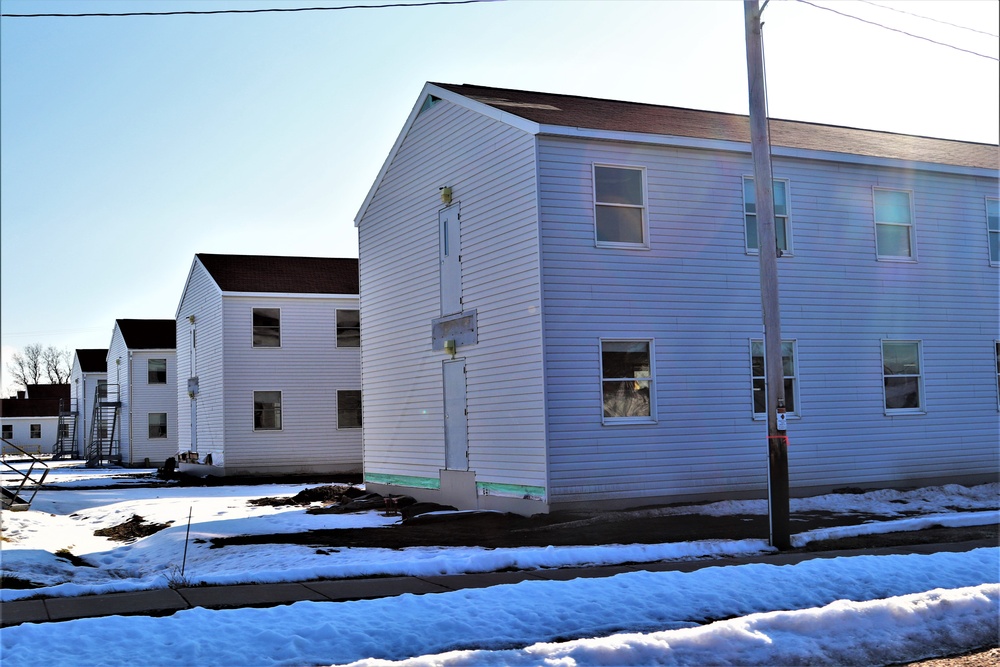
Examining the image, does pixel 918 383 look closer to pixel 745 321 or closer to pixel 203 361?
pixel 745 321

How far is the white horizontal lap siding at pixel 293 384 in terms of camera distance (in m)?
34.2

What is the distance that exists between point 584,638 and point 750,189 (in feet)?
43.4

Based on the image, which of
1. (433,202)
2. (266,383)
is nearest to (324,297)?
(266,383)

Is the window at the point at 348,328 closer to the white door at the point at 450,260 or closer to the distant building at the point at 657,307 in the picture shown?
the distant building at the point at 657,307

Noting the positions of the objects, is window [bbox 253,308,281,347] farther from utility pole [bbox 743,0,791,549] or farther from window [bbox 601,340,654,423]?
utility pole [bbox 743,0,791,549]

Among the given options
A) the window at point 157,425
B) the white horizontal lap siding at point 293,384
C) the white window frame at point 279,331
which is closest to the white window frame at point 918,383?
the white horizontal lap siding at point 293,384

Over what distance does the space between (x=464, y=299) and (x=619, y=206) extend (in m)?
3.72

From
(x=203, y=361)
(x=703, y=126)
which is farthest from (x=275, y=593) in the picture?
(x=203, y=361)

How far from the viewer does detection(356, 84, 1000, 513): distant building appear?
17500mm

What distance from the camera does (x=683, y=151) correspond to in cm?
1886

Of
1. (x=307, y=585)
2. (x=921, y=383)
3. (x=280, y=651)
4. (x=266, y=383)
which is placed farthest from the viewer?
(x=266, y=383)

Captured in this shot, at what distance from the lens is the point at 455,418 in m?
20.1

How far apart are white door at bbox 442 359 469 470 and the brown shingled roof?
5.35 meters

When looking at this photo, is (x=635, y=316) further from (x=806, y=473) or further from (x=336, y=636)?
(x=336, y=636)
